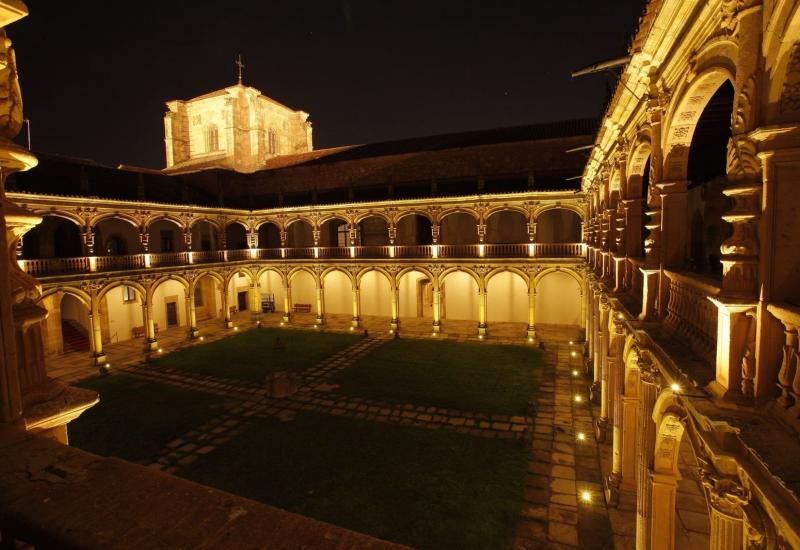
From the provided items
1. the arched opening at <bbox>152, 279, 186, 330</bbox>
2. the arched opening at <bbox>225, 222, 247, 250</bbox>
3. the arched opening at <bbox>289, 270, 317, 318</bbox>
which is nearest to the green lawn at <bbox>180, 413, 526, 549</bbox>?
the arched opening at <bbox>152, 279, 186, 330</bbox>

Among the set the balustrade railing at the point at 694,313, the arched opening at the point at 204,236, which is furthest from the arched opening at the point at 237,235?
the balustrade railing at the point at 694,313

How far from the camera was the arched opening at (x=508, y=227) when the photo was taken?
2470 cm

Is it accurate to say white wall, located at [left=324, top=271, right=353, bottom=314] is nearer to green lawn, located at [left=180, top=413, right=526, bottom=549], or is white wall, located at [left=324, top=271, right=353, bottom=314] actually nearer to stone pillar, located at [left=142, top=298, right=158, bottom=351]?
stone pillar, located at [left=142, top=298, right=158, bottom=351]

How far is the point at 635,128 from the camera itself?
7000 millimetres

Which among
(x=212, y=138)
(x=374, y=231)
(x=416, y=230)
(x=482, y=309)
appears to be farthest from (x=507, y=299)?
(x=212, y=138)

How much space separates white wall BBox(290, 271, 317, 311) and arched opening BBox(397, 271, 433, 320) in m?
6.85

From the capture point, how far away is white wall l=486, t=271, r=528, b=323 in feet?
81.7

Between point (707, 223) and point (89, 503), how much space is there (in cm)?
1218

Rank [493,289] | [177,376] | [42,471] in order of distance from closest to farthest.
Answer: [42,471] < [177,376] < [493,289]

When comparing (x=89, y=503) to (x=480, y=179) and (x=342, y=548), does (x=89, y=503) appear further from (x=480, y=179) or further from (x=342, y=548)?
(x=480, y=179)

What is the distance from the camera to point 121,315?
22969 millimetres

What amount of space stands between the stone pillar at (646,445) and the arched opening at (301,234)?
26.7m

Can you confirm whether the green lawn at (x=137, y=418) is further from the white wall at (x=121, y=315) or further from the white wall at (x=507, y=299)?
the white wall at (x=507, y=299)

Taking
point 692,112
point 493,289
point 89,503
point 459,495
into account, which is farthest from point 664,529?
point 493,289
